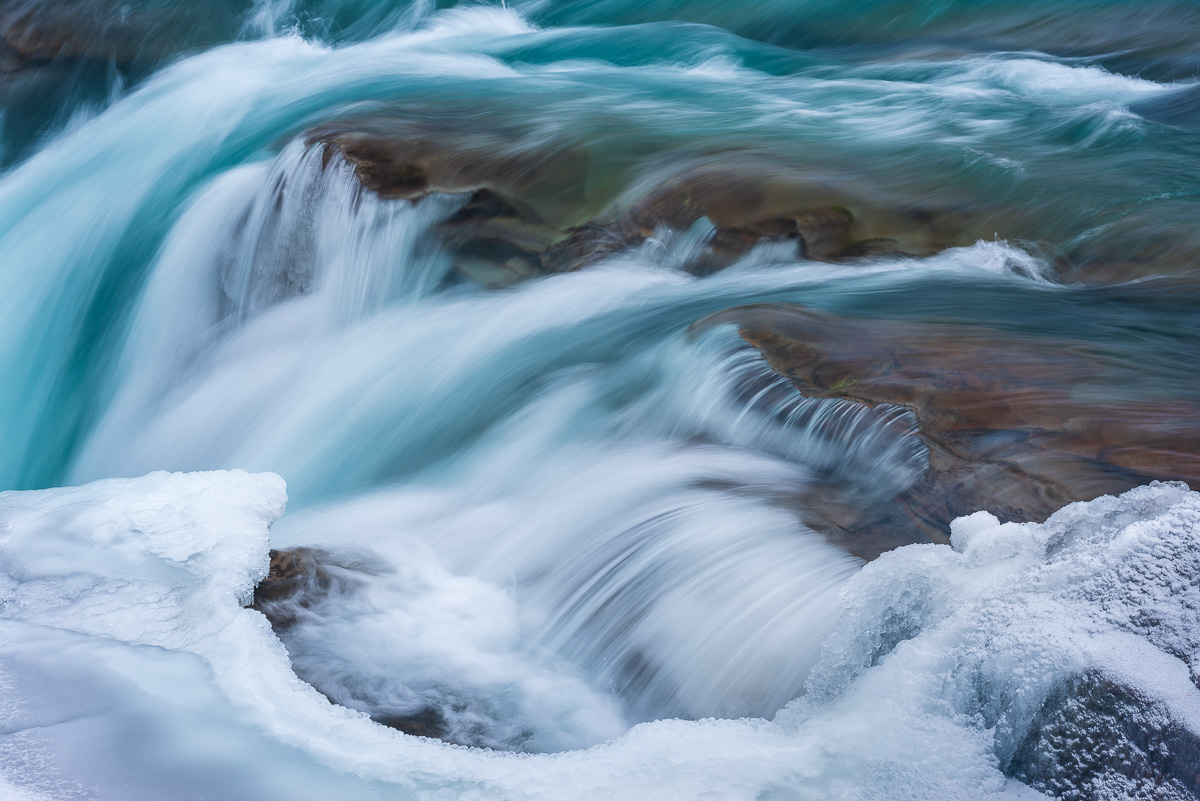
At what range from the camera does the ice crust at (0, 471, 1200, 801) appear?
6.49 ft

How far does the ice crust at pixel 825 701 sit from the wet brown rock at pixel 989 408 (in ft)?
1.05

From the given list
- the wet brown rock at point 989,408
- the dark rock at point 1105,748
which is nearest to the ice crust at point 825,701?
the dark rock at point 1105,748

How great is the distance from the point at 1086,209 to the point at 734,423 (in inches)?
104

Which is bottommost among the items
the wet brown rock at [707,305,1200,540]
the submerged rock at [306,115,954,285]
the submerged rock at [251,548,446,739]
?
the submerged rock at [251,548,446,739]

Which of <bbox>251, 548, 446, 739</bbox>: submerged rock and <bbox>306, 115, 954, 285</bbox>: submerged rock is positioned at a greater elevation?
<bbox>306, 115, 954, 285</bbox>: submerged rock

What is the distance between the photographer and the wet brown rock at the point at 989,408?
9.34 feet

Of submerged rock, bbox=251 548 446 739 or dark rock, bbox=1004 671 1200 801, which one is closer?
dark rock, bbox=1004 671 1200 801

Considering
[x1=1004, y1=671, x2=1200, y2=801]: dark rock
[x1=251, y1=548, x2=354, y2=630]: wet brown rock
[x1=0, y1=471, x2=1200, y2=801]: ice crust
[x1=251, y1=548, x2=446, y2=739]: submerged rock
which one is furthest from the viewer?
[x1=251, y1=548, x2=354, y2=630]: wet brown rock

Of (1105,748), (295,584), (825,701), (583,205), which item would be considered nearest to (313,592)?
(295,584)

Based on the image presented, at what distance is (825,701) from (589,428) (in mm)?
1803

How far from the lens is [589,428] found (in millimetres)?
3992

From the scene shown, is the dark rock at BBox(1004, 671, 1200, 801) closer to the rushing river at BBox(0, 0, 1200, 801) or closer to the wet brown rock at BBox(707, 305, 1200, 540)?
the rushing river at BBox(0, 0, 1200, 801)

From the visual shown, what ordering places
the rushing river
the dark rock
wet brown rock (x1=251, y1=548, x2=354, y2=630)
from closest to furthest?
the dark rock
the rushing river
wet brown rock (x1=251, y1=548, x2=354, y2=630)

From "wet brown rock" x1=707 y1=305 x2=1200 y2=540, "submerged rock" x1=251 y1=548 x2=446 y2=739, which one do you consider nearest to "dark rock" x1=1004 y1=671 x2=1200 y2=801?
"wet brown rock" x1=707 y1=305 x2=1200 y2=540
